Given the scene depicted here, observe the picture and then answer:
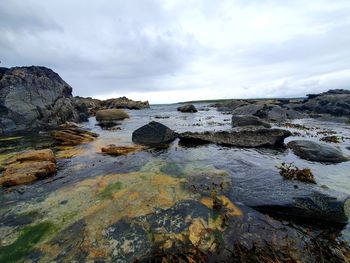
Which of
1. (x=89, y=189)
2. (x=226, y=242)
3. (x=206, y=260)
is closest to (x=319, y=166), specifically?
(x=226, y=242)

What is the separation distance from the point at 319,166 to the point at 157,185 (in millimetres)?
7886

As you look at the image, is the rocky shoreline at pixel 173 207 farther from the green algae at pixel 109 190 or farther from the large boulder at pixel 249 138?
the large boulder at pixel 249 138

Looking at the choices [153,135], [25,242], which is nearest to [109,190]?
[25,242]

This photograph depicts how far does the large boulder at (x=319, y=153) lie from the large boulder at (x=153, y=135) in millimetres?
8719

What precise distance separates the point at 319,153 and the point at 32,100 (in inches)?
1457

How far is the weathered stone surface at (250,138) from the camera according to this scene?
16.1 metres

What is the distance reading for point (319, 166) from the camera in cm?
1142

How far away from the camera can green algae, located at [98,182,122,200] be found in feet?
26.7

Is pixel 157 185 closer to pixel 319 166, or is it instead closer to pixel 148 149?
pixel 148 149

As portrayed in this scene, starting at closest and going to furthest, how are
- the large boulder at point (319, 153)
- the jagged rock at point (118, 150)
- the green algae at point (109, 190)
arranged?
1. the green algae at point (109, 190)
2. the large boulder at point (319, 153)
3. the jagged rock at point (118, 150)

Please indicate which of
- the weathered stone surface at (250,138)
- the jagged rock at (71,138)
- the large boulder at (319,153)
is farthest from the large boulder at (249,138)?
the jagged rock at (71,138)

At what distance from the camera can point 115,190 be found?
8.63m

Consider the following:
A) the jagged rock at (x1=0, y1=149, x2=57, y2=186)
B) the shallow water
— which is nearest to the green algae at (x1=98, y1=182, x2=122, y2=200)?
the shallow water

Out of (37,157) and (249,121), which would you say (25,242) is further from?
(249,121)
